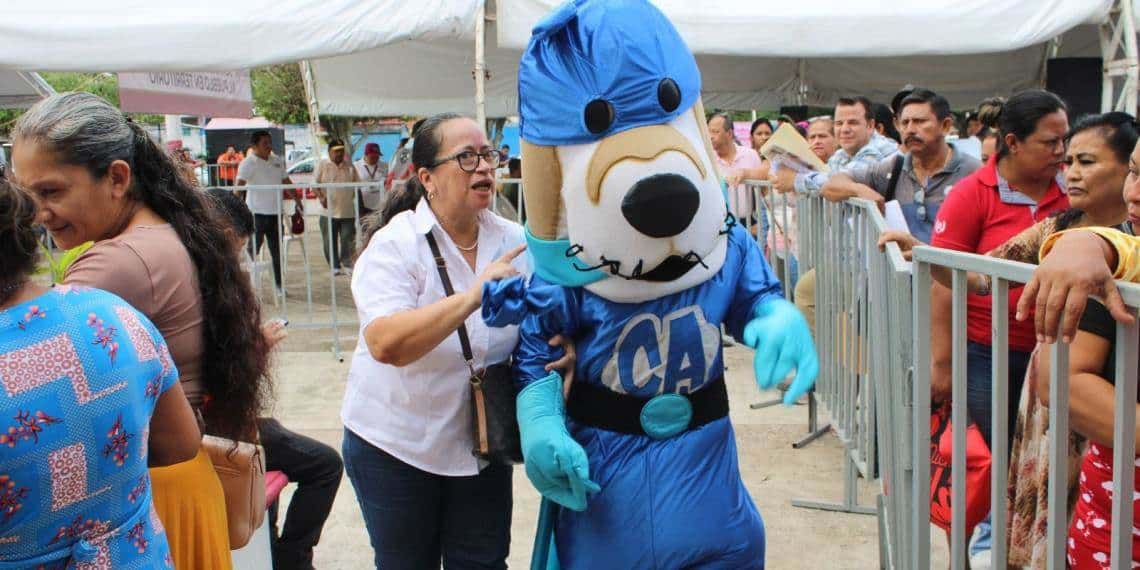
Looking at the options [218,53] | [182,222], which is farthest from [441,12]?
[182,222]

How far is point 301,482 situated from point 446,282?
56.1 inches

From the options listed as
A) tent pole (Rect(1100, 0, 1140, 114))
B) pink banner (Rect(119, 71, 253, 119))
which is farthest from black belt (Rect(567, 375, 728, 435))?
tent pole (Rect(1100, 0, 1140, 114))

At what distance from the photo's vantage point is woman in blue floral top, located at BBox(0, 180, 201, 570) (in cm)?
172

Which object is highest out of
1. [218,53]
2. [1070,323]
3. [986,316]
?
[218,53]

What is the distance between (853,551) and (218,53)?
523 centimetres

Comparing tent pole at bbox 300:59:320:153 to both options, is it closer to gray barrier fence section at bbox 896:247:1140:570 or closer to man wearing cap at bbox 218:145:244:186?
man wearing cap at bbox 218:145:244:186

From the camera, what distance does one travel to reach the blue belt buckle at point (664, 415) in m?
2.42

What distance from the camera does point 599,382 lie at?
247 centimetres

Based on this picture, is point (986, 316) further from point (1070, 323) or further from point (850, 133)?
point (850, 133)

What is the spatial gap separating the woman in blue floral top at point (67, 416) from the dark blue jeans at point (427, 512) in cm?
89

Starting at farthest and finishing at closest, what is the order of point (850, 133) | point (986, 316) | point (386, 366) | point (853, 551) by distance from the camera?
point (850, 133) → point (853, 551) → point (986, 316) → point (386, 366)

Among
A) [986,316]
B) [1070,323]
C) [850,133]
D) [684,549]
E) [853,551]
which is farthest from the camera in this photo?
[850,133]

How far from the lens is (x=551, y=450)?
2.32 metres

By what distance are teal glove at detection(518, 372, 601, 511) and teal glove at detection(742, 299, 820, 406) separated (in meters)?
0.45
